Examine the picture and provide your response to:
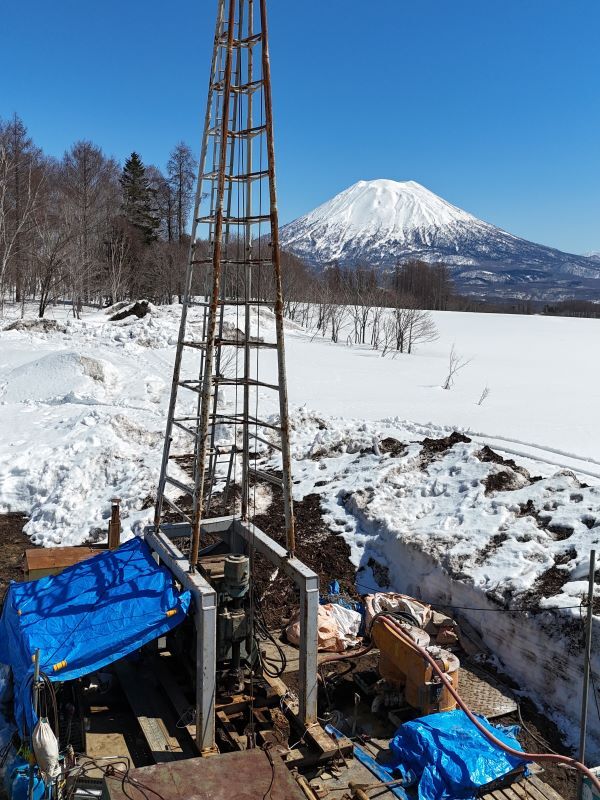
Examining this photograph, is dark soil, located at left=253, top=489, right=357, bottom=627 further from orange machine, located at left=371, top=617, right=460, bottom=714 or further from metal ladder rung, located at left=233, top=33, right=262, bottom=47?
metal ladder rung, located at left=233, top=33, right=262, bottom=47

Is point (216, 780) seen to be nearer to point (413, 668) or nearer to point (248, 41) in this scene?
point (413, 668)

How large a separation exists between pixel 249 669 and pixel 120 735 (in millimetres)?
1421

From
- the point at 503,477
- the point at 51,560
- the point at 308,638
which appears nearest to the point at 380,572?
the point at 503,477

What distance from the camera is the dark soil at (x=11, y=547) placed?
1100 centimetres

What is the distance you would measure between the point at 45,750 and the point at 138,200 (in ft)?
176

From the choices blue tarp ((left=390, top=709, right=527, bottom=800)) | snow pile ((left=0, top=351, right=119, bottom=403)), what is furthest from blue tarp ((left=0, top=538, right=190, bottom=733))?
snow pile ((left=0, top=351, right=119, bottom=403))

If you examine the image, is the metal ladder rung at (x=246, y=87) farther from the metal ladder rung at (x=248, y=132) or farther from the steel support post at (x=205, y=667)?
the steel support post at (x=205, y=667)

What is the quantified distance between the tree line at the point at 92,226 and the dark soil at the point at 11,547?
1143 inches

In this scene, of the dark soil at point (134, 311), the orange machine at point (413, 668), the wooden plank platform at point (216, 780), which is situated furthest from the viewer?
the dark soil at point (134, 311)

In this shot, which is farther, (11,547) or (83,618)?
(11,547)

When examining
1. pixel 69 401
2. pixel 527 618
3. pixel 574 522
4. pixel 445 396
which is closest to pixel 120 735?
pixel 527 618

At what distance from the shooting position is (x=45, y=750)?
5488mm

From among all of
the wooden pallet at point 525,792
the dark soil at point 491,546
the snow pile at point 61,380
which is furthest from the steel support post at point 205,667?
the snow pile at point 61,380

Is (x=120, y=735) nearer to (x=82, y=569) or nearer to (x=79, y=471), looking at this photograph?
(x=82, y=569)
